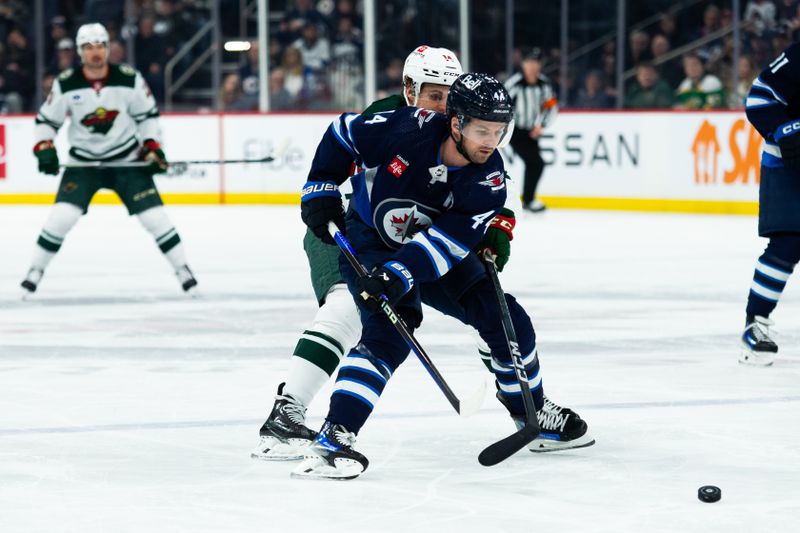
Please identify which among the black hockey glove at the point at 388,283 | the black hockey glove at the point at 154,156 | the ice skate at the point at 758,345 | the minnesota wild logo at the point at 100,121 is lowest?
the ice skate at the point at 758,345

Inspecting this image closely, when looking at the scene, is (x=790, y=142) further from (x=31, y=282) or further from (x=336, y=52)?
(x=336, y=52)

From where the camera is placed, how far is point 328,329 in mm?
3656

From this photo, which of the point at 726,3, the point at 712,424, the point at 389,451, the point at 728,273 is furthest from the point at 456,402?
the point at 726,3

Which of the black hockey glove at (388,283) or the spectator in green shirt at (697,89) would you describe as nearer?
the black hockey glove at (388,283)

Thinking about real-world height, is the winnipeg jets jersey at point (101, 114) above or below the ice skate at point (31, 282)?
above

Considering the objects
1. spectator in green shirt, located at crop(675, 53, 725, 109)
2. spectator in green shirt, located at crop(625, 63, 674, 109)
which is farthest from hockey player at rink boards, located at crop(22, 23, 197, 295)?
spectator in green shirt, located at crop(625, 63, 674, 109)

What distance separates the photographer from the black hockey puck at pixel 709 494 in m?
3.11

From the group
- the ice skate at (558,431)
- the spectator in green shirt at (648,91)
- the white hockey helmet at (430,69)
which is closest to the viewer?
the ice skate at (558,431)

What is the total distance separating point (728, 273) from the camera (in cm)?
766

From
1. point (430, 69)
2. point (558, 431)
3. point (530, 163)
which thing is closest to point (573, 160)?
point (530, 163)

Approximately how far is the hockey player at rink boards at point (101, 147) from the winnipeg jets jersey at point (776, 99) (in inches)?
114

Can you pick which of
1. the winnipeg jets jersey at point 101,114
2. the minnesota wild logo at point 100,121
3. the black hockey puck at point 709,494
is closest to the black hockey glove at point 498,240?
the black hockey puck at point 709,494

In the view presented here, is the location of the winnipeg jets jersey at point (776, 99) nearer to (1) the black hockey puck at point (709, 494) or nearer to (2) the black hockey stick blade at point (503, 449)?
(2) the black hockey stick blade at point (503, 449)

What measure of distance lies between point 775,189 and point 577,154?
692cm
